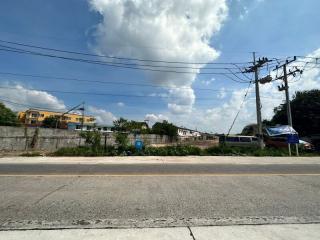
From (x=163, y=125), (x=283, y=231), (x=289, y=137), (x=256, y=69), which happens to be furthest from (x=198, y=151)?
(x=163, y=125)

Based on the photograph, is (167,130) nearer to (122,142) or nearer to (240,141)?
(240,141)

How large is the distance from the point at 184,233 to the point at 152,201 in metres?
1.92

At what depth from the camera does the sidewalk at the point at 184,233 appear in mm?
3875

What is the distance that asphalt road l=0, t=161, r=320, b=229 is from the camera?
466cm

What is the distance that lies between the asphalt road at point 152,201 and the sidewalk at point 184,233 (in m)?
0.26

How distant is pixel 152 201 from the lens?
19.3 ft

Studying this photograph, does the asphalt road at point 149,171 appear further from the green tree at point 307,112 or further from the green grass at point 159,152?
the green tree at point 307,112

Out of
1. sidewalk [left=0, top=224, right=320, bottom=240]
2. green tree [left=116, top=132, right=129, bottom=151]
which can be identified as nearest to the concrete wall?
green tree [left=116, top=132, right=129, bottom=151]

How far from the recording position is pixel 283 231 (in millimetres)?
4148

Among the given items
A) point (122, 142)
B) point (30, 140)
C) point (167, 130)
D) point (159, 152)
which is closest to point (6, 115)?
point (167, 130)

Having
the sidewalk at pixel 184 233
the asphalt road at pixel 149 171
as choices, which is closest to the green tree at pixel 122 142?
the asphalt road at pixel 149 171

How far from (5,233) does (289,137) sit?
20.5 metres

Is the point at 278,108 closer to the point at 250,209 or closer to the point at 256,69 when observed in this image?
the point at 256,69

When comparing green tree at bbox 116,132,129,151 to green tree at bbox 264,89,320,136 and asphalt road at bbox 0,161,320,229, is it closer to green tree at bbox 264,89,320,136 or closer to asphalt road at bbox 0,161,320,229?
asphalt road at bbox 0,161,320,229
